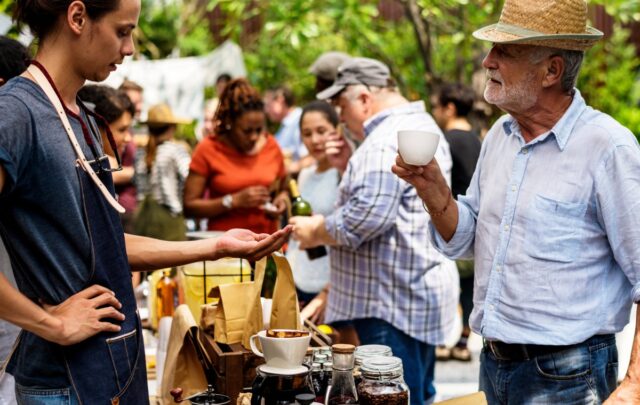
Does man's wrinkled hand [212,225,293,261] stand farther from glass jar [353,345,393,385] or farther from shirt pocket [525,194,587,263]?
shirt pocket [525,194,587,263]

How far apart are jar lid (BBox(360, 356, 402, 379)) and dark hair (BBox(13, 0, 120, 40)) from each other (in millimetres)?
1078

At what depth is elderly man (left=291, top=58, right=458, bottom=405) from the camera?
3859 mm

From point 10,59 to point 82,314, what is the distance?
49.0 inches

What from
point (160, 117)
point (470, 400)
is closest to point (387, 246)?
point (470, 400)

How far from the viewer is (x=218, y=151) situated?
541 centimetres

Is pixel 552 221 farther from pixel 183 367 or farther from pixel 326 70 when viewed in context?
pixel 326 70

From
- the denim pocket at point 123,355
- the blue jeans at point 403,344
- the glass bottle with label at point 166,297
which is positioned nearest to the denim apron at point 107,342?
the denim pocket at point 123,355

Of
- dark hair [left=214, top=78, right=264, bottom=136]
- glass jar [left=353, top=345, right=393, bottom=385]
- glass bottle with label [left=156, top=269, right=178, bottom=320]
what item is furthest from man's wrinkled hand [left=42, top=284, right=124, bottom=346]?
dark hair [left=214, top=78, right=264, bottom=136]

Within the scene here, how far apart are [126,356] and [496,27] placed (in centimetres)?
153

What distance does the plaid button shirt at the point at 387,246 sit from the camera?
3852mm

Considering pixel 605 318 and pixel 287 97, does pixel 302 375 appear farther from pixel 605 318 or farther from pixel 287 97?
pixel 287 97

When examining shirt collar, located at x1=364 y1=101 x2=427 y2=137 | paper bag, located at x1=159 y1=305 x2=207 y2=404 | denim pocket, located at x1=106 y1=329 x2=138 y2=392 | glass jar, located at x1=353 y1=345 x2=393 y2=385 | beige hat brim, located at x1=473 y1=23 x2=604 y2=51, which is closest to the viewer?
denim pocket, located at x1=106 y1=329 x2=138 y2=392

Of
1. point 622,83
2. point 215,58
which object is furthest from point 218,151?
point 622,83

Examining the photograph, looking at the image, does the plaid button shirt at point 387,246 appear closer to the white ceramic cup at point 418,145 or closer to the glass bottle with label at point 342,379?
the white ceramic cup at point 418,145
